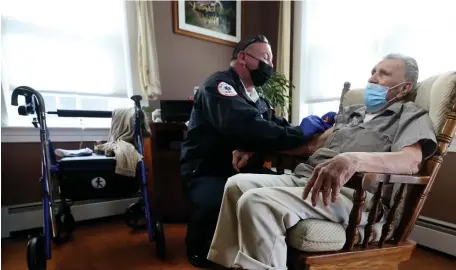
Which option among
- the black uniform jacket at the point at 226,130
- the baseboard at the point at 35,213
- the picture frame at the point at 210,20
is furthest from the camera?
the picture frame at the point at 210,20

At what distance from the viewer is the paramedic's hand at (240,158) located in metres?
1.28

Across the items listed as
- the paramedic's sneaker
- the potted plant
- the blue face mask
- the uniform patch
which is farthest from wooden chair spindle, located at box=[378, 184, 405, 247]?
the potted plant

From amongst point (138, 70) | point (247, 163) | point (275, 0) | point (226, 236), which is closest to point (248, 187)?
point (226, 236)

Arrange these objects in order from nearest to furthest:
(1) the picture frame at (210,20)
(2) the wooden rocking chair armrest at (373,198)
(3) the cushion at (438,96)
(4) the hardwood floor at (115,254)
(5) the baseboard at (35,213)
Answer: (2) the wooden rocking chair armrest at (373,198)
(3) the cushion at (438,96)
(4) the hardwood floor at (115,254)
(5) the baseboard at (35,213)
(1) the picture frame at (210,20)

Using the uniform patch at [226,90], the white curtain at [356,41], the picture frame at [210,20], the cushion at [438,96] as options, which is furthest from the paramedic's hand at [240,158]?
the picture frame at [210,20]

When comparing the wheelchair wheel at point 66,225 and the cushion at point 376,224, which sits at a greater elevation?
the cushion at point 376,224

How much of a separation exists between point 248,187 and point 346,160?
37 cm

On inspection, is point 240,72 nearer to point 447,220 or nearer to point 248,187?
point 248,187

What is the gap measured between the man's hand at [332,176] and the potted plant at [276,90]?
1.38 meters

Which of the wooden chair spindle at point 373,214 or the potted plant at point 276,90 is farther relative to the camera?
the potted plant at point 276,90

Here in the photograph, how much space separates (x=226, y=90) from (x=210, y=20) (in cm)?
168

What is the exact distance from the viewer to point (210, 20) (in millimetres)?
2705

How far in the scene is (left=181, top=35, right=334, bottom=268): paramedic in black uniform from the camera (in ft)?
4.05

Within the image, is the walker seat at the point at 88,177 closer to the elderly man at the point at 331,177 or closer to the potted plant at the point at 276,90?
the elderly man at the point at 331,177
